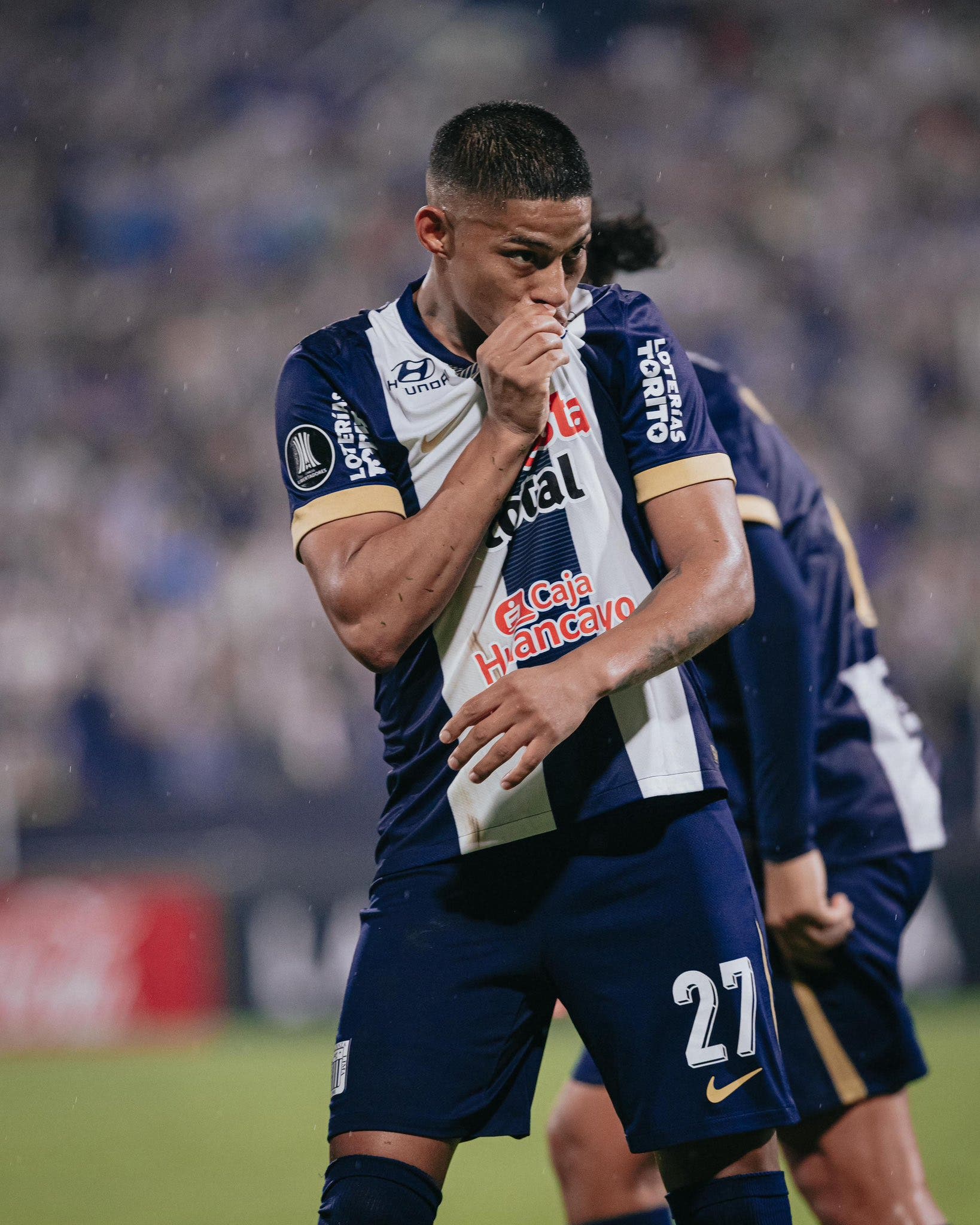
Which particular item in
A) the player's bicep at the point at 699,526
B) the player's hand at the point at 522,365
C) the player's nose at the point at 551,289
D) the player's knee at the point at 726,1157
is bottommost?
the player's knee at the point at 726,1157

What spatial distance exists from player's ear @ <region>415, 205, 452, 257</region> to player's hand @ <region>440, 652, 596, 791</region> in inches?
27.8

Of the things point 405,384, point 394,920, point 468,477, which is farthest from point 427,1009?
point 405,384

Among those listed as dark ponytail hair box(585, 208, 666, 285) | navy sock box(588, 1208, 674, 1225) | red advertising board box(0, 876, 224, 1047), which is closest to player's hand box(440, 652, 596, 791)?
navy sock box(588, 1208, 674, 1225)

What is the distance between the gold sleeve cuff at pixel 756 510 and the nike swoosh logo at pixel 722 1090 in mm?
1142

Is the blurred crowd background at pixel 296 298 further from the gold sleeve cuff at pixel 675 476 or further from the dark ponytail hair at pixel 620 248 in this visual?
the gold sleeve cuff at pixel 675 476

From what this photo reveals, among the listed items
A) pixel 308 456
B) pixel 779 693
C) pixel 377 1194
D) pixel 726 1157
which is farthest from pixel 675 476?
pixel 377 1194

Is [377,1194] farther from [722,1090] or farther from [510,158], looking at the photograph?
[510,158]

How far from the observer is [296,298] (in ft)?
40.4

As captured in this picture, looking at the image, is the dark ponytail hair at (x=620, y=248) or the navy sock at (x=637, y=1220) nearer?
the navy sock at (x=637, y=1220)

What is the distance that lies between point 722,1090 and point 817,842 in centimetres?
116

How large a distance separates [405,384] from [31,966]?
6798 millimetres

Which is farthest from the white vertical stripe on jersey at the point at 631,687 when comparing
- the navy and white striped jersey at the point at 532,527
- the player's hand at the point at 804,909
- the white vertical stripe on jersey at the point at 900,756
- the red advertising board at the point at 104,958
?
the red advertising board at the point at 104,958

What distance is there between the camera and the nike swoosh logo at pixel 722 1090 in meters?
2.16

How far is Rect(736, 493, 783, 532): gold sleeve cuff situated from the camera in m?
Answer: 2.94
